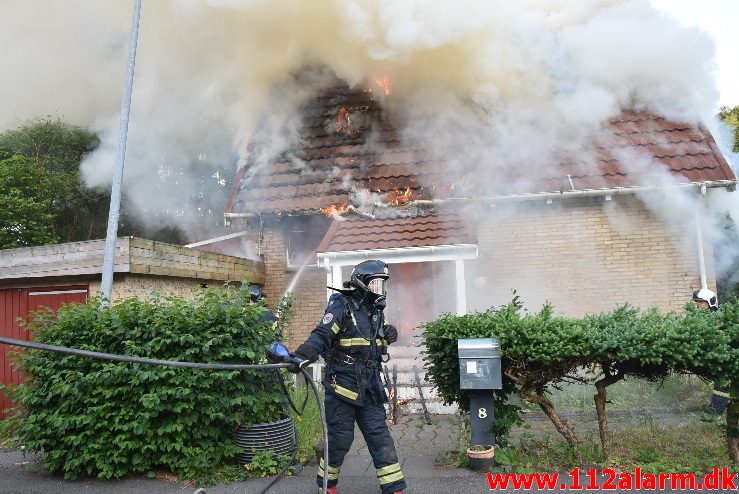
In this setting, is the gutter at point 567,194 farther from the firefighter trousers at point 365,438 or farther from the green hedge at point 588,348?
the firefighter trousers at point 365,438

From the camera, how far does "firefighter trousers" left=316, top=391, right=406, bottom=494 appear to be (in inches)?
169

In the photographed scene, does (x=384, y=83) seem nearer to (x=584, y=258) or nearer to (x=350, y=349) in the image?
(x=584, y=258)

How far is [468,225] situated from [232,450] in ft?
18.5

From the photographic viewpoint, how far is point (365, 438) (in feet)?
14.5

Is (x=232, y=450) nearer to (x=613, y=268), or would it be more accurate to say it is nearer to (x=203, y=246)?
(x=203, y=246)

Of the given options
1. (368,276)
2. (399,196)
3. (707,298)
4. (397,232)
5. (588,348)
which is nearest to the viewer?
(368,276)

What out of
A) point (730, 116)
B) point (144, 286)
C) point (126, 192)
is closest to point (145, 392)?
point (144, 286)

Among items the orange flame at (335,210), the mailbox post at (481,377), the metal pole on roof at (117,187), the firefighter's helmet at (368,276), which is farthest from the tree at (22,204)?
the mailbox post at (481,377)

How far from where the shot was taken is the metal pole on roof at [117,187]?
642 cm

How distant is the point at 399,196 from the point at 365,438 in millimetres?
6404

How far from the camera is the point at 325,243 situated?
372 inches

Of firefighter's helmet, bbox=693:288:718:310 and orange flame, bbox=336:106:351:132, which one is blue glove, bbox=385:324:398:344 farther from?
orange flame, bbox=336:106:351:132

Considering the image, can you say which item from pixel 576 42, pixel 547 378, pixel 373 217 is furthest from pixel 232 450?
Result: pixel 576 42

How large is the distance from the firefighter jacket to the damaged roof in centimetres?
502
